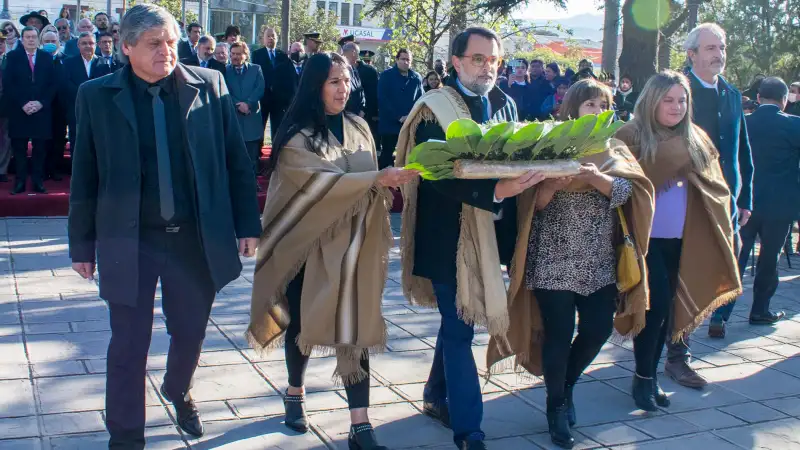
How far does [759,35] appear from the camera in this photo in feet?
94.7

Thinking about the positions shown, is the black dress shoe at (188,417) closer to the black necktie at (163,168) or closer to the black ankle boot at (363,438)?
the black ankle boot at (363,438)

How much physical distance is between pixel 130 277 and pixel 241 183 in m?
0.69

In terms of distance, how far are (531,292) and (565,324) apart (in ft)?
0.90

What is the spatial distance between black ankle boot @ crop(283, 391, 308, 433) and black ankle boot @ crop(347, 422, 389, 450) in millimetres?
301

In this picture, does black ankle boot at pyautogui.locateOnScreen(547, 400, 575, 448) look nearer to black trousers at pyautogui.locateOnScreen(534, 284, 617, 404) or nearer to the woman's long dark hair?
black trousers at pyautogui.locateOnScreen(534, 284, 617, 404)

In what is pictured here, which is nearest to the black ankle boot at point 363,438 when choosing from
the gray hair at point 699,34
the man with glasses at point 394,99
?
the gray hair at point 699,34

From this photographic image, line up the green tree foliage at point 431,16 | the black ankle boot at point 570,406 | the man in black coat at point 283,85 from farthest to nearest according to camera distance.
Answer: the green tree foliage at point 431,16 < the man in black coat at point 283,85 < the black ankle boot at point 570,406

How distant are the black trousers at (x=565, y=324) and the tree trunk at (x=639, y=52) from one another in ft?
39.5

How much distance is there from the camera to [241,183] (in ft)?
13.9

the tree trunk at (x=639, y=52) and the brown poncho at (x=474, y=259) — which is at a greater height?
the tree trunk at (x=639, y=52)

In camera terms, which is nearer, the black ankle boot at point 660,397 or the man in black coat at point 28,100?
the black ankle boot at point 660,397

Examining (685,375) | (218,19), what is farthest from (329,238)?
(218,19)

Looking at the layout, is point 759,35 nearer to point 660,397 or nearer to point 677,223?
point 677,223

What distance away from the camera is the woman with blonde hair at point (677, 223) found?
500 cm
